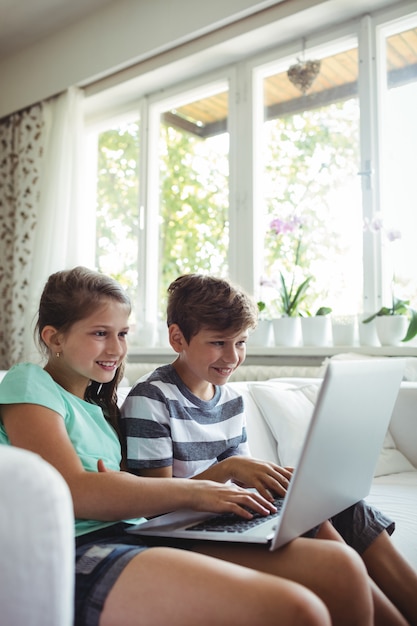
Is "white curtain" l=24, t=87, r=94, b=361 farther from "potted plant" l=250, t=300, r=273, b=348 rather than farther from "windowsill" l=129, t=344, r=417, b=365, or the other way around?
"potted plant" l=250, t=300, r=273, b=348

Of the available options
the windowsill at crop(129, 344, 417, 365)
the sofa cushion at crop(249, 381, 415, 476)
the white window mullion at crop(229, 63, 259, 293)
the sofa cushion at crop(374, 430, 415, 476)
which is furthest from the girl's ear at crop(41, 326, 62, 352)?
the white window mullion at crop(229, 63, 259, 293)

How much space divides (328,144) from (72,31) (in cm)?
197

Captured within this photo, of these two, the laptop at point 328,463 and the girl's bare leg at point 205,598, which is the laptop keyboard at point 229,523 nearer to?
the laptop at point 328,463

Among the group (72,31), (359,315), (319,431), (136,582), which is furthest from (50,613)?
(72,31)

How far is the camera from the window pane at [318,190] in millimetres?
3211

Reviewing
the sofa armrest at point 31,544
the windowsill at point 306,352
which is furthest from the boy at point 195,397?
the windowsill at point 306,352

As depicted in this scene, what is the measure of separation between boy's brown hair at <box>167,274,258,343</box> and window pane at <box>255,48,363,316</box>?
183cm

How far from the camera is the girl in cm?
75

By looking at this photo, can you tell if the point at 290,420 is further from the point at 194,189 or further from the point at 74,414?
the point at 194,189

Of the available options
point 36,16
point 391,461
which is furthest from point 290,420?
point 36,16

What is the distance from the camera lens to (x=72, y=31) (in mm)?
4207

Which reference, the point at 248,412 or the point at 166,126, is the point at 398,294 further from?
the point at 166,126

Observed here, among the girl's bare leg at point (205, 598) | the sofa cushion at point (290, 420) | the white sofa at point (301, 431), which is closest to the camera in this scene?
the girl's bare leg at point (205, 598)

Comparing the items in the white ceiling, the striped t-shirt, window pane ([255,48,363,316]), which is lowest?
the striped t-shirt
